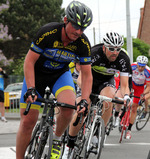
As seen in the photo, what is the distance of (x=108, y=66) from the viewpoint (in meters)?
6.73

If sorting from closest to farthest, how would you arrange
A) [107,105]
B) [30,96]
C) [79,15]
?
[30,96]
[79,15]
[107,105]

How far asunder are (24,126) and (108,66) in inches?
95.1

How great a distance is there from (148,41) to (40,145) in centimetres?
5792

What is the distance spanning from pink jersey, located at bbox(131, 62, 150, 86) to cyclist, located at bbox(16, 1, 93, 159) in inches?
233

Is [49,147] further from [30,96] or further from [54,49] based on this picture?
[54,49]

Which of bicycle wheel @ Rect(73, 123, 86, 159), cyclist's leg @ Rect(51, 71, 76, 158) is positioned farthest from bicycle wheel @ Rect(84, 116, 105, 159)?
cyclist's leg @ Rect(51, 71, 76, 158)

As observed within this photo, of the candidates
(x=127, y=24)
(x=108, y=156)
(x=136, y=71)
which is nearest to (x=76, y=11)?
(x=108, y=156)

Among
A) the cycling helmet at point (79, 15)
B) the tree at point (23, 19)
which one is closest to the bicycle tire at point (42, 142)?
the cycling helmet at point (79, 15)

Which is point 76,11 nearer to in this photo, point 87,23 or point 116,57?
point 87,23

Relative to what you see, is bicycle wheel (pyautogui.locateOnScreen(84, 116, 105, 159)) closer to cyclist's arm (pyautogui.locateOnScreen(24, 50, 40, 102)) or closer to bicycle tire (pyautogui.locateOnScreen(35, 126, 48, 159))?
bicycle tire (pyautogui.locateOnScreen(35, 126, 48, 159))

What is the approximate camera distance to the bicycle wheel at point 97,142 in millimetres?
5585

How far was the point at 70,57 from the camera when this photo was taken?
15.4 feet

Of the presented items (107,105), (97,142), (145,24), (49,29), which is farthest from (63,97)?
(145,24)

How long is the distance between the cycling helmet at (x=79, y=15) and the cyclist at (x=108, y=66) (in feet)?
7.19
